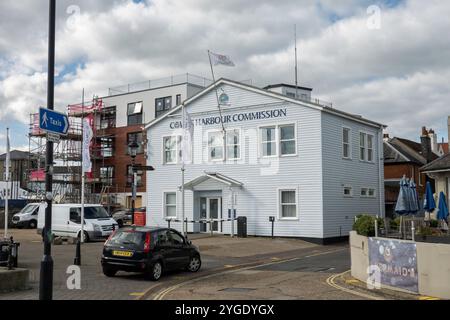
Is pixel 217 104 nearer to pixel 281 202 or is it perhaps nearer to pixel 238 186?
pixel 238 186

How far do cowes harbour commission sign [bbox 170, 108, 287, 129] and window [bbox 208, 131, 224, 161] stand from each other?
0.68 metres

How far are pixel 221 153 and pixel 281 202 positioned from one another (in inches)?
193

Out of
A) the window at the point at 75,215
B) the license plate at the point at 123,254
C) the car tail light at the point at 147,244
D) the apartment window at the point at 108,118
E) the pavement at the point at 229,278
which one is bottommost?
the pavement at the point at 229,278

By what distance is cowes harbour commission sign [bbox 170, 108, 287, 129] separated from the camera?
96.3 feet

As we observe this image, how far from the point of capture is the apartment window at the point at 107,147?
5681cm

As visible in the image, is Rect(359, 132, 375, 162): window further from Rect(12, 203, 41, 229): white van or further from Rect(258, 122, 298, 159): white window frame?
Rect(12, 203, 41, 229): white van

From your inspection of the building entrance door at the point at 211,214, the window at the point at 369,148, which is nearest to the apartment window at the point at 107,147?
the building entrance door at the point at 211,214

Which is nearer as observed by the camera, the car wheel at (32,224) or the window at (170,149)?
the window at (170,149)

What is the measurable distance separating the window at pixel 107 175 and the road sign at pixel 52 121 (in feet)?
149

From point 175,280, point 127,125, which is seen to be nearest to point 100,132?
point 127,125

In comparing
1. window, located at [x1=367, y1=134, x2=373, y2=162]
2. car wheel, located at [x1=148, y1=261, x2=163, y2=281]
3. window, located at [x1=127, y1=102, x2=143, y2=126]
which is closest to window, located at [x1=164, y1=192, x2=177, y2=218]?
window, located at [x1=367, y1=134, x2=373, y2=162]

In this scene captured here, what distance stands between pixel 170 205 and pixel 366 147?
12.4 metres

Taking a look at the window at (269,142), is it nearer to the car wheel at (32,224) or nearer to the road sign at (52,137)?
the road sign at (52,137)

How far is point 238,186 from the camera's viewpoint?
30188 mm
